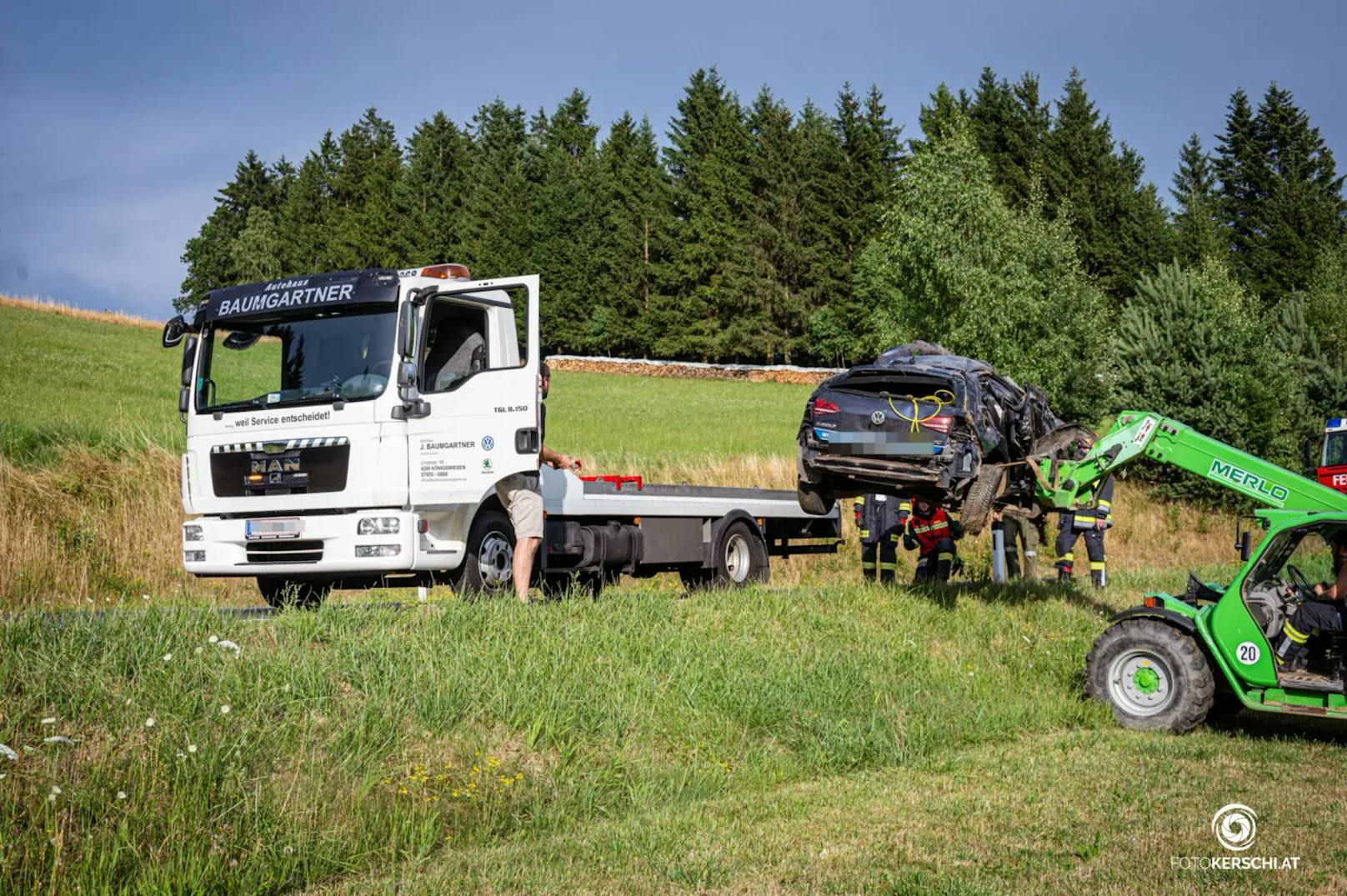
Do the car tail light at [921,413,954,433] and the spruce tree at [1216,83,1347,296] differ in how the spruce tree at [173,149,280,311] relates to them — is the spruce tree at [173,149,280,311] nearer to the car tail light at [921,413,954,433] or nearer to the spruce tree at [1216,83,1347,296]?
the spruce tree at [1216,83,1347,296]

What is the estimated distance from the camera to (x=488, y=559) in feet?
34.7

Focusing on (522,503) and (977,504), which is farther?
(522,503)

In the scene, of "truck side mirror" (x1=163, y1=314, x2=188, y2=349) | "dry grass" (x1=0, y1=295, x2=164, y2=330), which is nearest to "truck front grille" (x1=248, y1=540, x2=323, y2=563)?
"truck side mirror" (x1=163, y1=314, x2=188, y2=349)

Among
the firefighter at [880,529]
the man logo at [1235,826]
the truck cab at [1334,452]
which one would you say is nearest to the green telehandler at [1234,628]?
the man logo at [1235,826]

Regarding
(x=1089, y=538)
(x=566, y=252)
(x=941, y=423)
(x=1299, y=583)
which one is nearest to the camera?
(x=1299, y=583)

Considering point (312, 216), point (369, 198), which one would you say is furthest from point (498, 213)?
point (312, 216)

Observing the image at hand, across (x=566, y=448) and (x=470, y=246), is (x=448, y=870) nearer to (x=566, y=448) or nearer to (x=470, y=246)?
(x=566, y=448)

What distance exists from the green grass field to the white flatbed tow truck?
1246 mm

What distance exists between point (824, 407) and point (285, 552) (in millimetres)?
4439

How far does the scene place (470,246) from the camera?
78812 mm

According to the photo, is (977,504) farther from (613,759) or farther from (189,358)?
(189,358)

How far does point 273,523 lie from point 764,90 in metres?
74.2

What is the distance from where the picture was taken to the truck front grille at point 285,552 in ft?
32.6

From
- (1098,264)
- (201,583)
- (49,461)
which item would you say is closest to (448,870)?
(201,583)
